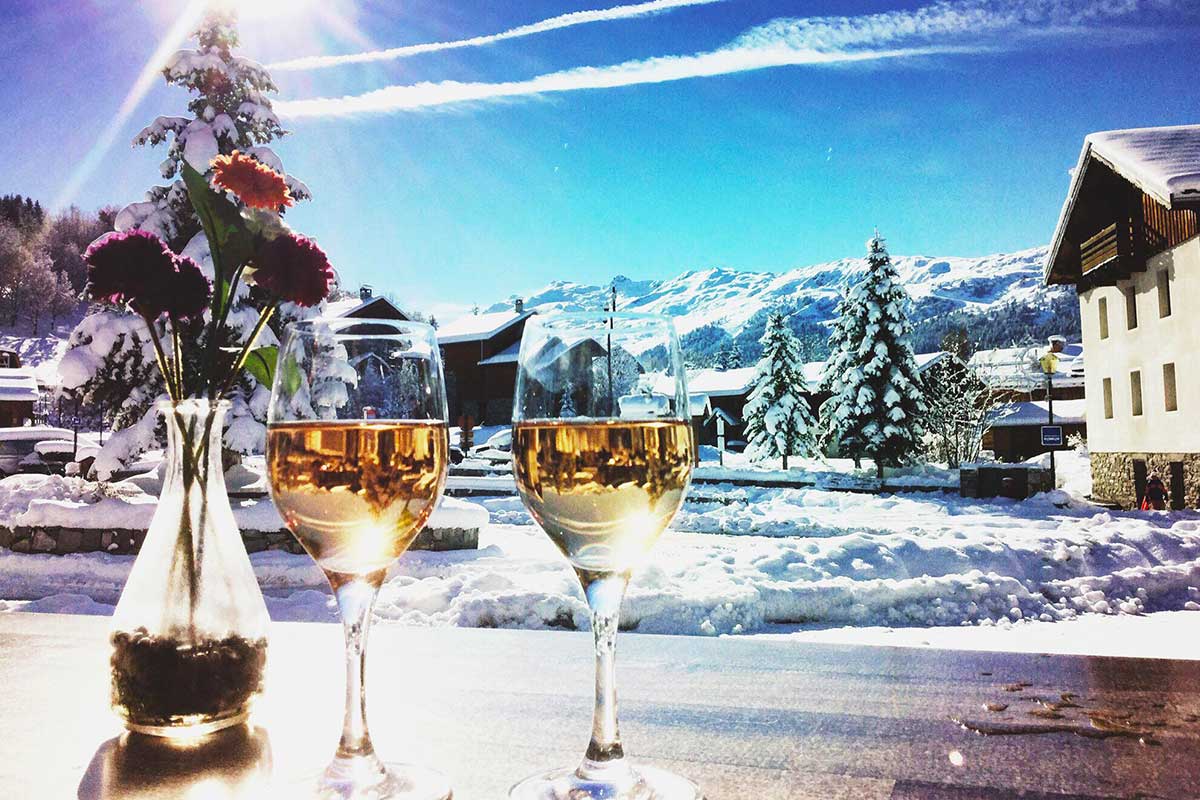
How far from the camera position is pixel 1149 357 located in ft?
76.4

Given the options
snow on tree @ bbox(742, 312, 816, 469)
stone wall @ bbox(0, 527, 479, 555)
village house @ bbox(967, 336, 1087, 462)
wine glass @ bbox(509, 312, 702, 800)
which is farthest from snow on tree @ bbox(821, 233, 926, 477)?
wine glass @ bbox(509, 312, 702, 800)

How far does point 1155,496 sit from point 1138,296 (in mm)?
6115

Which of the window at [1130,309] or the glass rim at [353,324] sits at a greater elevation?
the window at [1130,309]

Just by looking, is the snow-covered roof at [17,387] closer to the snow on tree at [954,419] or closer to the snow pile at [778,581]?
the snow pile at [778,581]

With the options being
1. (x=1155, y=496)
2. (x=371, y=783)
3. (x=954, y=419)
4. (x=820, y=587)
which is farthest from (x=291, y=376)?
(x=954, y=419)

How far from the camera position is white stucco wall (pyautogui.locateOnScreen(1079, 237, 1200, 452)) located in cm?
2106

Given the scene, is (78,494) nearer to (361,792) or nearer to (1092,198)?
(361,792)

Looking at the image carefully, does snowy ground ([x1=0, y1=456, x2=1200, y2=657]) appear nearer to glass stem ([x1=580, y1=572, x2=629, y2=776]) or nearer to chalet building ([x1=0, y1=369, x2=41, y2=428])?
glass stem ([x1=580, y1=572, x2=629, y2=776])

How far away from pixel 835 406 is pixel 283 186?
3474cm

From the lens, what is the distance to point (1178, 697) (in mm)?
1080

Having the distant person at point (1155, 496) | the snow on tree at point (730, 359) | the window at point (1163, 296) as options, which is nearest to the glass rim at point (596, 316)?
the distant person at point (1155, 496)

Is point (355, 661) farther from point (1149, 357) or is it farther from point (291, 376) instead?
point (1149, 357)

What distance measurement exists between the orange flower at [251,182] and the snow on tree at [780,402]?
38.0 meters

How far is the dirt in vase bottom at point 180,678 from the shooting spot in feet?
3.51
